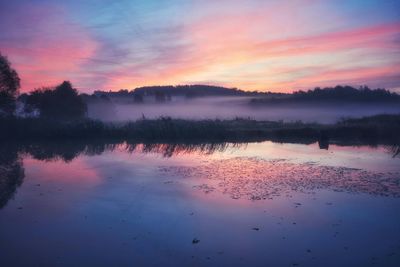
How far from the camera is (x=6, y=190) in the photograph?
34.8 ft

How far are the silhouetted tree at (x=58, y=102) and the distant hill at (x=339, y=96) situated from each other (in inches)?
1850

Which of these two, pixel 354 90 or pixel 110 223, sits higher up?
pixel 354 90

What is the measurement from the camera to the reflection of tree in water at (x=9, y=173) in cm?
1020

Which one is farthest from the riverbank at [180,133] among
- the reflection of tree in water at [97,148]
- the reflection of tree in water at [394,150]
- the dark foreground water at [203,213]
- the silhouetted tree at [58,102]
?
the silhouetted tree at [58,102]

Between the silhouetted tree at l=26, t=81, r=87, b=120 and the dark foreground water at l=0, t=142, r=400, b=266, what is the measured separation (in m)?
28.4

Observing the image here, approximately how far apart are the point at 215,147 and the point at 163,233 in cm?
1370

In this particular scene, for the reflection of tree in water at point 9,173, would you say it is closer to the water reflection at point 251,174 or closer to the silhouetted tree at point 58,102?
the water reflection at point 251,174

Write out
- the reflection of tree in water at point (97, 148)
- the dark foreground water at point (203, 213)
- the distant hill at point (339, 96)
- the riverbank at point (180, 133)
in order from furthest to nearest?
the distant hill at point (339, 96), the riverbank at point (180, 133), the reflection of tree in water at point (97, 148), the dark foreground water at point (203, 213)

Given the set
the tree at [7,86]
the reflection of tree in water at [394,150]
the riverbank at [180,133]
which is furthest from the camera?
the tree at [7,86]

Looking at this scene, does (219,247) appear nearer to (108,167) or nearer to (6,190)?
(6,190)

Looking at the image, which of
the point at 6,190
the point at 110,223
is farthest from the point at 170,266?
the point at 6,190

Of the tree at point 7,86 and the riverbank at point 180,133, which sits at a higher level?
the tree at point 7,86

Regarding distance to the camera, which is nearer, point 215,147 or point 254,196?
point 254,196

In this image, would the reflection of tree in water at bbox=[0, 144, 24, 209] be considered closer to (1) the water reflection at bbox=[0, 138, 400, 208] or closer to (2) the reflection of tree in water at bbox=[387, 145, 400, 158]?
(1) the water reflection at bbox=[0, 138, 400, 208]
